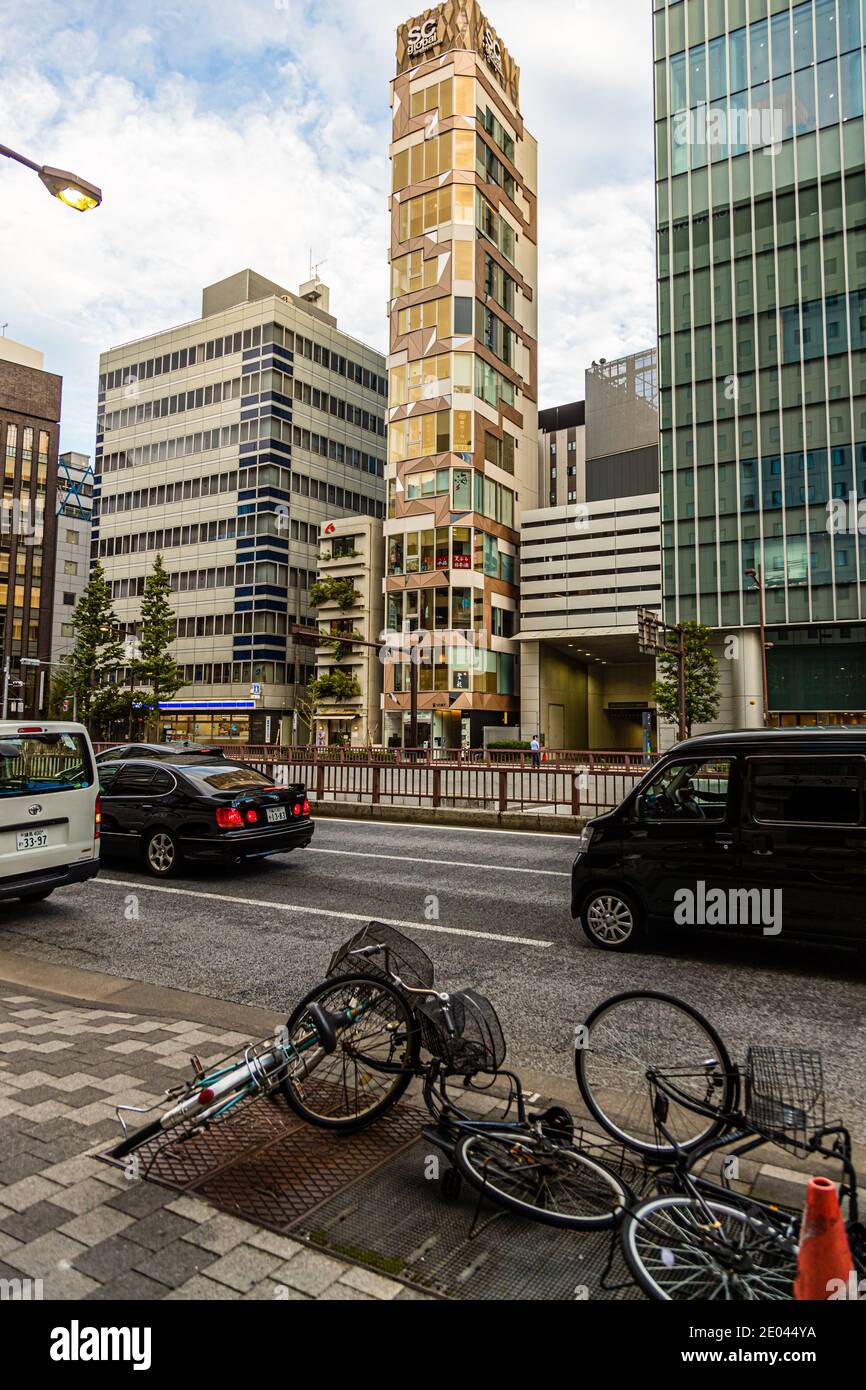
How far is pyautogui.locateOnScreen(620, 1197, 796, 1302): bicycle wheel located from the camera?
2.32 meters

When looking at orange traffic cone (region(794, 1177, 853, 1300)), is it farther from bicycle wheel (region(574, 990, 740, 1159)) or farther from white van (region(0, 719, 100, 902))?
white van (region(0, 719, 100, 902))

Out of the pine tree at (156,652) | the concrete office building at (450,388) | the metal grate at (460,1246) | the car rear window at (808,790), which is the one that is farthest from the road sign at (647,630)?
the pine tree at (156,652)

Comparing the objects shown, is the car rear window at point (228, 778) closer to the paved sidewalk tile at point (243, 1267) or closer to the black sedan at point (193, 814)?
the black sedan at point (193, 814)

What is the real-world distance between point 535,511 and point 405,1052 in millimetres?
68794

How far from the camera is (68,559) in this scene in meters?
98.6

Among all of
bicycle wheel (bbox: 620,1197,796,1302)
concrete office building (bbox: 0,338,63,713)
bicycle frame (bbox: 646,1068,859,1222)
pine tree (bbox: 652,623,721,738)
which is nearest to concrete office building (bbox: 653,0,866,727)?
pine tree (bbox: 652,623,721,738)

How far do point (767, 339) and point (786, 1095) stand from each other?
2456 inches

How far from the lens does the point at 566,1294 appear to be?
8.42 ft

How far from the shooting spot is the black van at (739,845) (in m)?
6.32

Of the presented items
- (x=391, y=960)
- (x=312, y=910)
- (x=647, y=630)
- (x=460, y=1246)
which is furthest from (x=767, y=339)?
(x=460, y=1246)

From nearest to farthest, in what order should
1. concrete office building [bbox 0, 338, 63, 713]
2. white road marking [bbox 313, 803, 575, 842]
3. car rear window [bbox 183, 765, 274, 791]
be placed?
car rear window [bbox 183, 765, 274, 791] < white road marking [bbox 313, 803, 575, 842] < concrete office building [bbox 0, 338, 63, 713]

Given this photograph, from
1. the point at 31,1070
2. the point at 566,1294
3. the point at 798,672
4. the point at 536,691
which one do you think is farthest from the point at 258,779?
the point at 536,691

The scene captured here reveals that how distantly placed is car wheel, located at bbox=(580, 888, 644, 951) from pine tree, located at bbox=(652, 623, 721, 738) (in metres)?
44.5

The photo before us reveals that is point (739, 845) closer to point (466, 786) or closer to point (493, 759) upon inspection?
point (466, 786)
